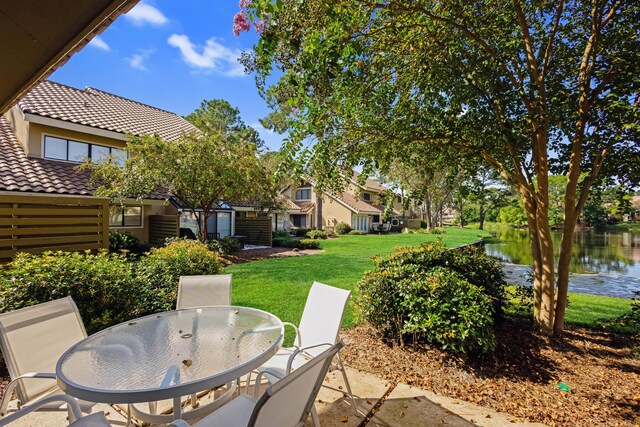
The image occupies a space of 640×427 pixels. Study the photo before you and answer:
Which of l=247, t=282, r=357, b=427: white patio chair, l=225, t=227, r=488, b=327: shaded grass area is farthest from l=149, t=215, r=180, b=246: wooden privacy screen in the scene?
l=247, t=282, r=357, b=427: white patio chair

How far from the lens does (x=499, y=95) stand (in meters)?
4.21

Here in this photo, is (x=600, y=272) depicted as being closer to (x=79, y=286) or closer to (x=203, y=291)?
(x=203, y=291)

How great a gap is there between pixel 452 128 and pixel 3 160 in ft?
48.2

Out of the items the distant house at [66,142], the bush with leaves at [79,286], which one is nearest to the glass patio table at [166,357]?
the bush with leaves at [79,286]

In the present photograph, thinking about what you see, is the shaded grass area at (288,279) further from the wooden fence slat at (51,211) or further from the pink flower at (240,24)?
the pink flower at (240,24)

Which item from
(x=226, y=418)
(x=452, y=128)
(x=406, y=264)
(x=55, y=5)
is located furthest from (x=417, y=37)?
(x=226, y=418)

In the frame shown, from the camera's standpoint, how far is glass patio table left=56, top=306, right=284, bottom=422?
1.86 metres

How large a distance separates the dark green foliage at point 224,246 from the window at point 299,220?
1720 centimetres

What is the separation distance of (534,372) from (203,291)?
14.5ft

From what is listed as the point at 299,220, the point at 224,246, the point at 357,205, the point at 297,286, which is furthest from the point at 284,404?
the point at 357,205

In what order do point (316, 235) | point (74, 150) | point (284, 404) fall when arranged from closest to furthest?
1. point (284, 404)
2. point (74, 150)
3. point (316, 235)

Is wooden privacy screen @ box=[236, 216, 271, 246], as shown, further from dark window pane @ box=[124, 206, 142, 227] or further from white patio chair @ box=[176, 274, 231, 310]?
white patio chair @ box=[176, 274, 231, 310]

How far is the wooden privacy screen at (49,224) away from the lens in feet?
20.9

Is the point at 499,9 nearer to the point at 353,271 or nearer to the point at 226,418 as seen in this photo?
the point at 226,418
